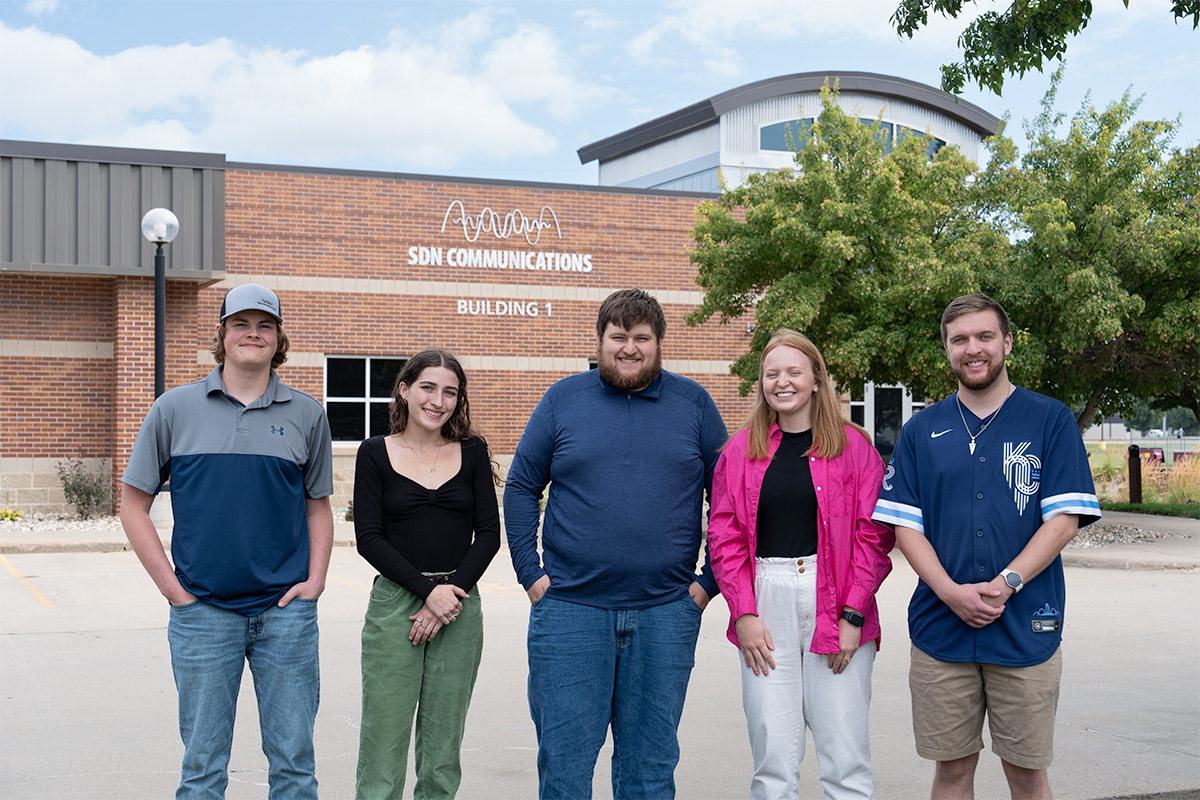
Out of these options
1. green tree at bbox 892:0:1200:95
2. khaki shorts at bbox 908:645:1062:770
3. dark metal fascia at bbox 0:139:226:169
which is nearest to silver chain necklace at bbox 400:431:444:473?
khaki shorts at bbox 908:645:1062:770

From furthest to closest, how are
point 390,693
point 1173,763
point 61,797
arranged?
point 1173,763, point 61,797, point 390,693

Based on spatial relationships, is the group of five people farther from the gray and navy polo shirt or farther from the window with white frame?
the window with white frame

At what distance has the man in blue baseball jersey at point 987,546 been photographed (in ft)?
12.6

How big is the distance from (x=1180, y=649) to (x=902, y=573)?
5.03 metres

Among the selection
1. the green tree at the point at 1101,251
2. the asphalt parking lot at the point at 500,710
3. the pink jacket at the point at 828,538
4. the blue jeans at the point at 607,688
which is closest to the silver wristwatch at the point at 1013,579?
the pink jacket at the point at 828,538

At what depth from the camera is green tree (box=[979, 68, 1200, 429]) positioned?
14.9 metres

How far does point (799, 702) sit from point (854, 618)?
1.27 feet

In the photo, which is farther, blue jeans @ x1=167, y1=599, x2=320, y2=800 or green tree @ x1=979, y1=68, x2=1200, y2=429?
green tree @ x1=979, y1=68, x2=1200, y2=429

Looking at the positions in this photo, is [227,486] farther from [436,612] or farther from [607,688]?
[607,688]

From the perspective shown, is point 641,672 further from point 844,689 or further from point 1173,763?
point 1173,763

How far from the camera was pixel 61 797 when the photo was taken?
5.02 m

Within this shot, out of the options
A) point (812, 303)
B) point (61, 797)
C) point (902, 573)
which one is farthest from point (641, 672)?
point (812, 303)

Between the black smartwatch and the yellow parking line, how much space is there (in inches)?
367

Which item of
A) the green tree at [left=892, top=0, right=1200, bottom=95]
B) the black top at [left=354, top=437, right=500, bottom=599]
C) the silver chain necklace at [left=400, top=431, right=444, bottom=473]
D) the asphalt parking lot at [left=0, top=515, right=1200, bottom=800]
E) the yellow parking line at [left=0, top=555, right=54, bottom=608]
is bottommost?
the asphalt parking lot at [left=0, top=515, right=1200, bottom=800]
